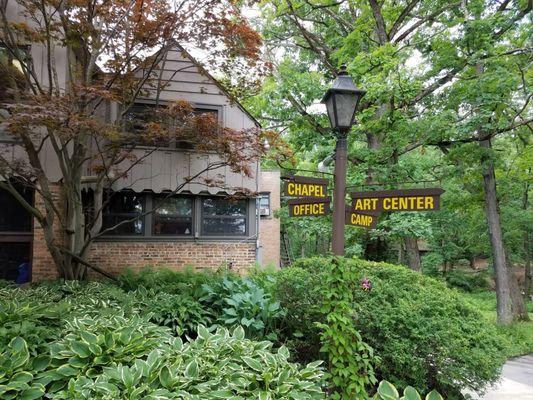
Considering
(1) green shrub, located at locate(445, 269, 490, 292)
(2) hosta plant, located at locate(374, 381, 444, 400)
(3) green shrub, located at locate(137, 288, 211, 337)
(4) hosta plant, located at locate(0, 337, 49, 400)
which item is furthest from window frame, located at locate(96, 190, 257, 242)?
(1) green shrub, located at locate(445, 269, 490, 292)

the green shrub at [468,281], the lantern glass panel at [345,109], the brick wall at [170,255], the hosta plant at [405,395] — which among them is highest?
the lantern glass panel at [345,109]

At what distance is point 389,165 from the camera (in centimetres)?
962

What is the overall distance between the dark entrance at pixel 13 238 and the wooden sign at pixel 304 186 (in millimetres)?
6907

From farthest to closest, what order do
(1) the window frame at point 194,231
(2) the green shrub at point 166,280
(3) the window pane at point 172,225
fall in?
(3) the window pane at point 172,225 < (1) the window frame at point 194,231 < (2) the green shrub at point 166,280

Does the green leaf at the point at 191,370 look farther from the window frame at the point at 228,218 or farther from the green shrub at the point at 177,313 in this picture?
the window frame at the point at 228,218

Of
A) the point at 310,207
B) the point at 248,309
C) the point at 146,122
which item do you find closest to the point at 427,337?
the point at 310,207

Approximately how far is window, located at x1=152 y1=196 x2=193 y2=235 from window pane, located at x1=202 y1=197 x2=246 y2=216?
405 millimetres

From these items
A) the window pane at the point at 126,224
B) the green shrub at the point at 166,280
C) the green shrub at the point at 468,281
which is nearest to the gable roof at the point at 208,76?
the window pane at the point at 126,224

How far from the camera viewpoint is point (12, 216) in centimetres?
837

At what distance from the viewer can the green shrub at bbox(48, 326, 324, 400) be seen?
9.08 feet

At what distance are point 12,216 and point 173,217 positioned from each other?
3412 millimetres

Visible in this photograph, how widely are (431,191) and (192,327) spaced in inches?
132

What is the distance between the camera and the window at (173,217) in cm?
955

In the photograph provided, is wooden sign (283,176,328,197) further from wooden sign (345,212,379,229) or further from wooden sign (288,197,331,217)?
wooden sign (345,212,379,229)
